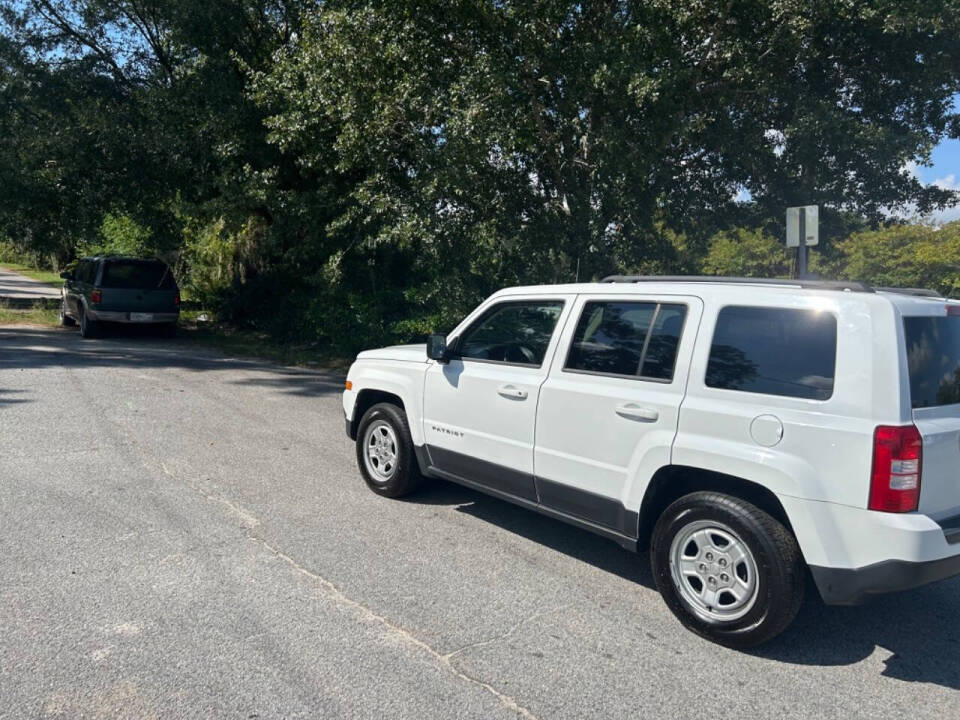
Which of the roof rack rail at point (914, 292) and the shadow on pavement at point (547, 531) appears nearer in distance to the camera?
the roof rack rail at point (914, 292)

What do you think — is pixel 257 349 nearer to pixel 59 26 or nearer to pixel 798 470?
pixel 59 26

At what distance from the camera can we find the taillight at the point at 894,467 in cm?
337

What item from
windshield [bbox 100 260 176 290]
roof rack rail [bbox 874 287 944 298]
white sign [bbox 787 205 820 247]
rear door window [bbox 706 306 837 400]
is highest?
white sign [bbox 787 205 820 247]

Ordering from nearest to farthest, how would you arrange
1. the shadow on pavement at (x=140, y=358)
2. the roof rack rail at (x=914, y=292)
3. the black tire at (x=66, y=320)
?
the roof rack rail at (x=914, y=292) → the shadow on pavement at (x=140, y=358) → the black tire at (x=66, y=320)

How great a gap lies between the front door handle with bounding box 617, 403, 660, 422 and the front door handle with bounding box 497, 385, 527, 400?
761 mm

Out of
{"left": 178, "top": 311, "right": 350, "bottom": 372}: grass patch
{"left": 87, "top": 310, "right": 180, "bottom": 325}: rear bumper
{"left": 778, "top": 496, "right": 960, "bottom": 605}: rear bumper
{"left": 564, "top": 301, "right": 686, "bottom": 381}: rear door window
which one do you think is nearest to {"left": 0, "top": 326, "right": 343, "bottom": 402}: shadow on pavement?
{"left": 87, "top": 310, "right": 180, "bottom": 325}: rear bumper

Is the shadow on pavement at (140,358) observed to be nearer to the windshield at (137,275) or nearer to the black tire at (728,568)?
the windshield at (137,275)

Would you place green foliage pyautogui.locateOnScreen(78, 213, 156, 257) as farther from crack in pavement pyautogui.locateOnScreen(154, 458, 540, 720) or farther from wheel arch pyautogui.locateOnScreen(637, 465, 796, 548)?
wheel arch pyautogui.locateOnScreen(637, 465, 796, 548)

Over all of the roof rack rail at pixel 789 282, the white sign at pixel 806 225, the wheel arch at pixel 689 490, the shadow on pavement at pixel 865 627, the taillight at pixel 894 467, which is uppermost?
the white sign at pixel 806 225

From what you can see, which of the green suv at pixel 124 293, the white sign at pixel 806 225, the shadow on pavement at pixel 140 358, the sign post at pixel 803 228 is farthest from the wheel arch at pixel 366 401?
the green suv at pixel 124 293

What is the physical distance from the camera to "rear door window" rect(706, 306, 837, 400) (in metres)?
3.64

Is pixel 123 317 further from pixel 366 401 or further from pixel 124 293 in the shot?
pixel 366 401

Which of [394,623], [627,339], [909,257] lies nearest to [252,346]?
[627,339]

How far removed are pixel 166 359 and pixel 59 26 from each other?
9.12m
